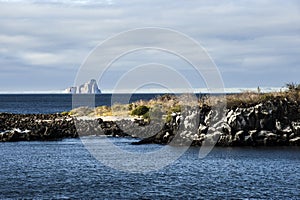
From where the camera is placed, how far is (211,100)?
82438mm

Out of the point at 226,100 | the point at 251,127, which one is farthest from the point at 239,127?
the point at 226,100

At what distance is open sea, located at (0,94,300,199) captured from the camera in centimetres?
4125

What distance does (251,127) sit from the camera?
70312 mm

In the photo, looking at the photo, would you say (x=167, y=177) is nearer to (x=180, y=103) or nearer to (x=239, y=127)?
(x=239, y=127)

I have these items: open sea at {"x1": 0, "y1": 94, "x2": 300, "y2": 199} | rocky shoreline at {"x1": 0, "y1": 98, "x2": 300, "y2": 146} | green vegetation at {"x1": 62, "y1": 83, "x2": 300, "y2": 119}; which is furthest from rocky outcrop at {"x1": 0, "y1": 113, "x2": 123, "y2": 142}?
open sea at {"x1": 0, "y1": 94, "x2": 300, "y2": 199}

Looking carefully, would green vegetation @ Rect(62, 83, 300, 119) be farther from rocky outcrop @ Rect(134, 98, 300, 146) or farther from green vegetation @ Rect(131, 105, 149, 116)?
rocky outcrop @ Rect(134, 98, 300, 146)

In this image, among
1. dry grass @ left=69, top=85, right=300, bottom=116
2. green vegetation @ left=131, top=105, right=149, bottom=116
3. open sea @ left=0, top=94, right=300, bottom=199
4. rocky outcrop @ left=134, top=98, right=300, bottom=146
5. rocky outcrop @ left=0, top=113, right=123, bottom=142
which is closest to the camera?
open sea @ left=0, top=94, right=300, bottom=199

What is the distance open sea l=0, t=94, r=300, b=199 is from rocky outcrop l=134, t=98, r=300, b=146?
327 cm

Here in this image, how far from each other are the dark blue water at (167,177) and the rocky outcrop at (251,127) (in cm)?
403

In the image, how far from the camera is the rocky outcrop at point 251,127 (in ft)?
227

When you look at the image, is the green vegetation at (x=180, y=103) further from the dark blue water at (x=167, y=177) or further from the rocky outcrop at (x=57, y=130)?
the dark blue water at (x=167, y=177)

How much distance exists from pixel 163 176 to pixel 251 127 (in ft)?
78.8

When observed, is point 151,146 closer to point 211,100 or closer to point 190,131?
point 190,131

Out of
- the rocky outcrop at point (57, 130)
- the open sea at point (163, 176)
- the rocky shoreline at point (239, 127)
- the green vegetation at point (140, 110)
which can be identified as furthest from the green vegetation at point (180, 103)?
the open sea at point (163, 176)
